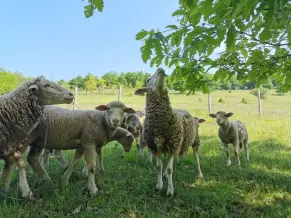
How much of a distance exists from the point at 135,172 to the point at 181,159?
1.88 meters

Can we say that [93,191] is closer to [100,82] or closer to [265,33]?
[265,33]

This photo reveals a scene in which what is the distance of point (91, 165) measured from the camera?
4371mm

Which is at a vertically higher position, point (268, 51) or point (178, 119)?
point (268, 51)

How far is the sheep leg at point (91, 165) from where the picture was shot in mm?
4250

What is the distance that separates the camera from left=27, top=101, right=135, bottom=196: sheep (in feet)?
14.5

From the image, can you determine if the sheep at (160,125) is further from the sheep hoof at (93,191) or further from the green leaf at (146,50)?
the green leaf at (146,50)

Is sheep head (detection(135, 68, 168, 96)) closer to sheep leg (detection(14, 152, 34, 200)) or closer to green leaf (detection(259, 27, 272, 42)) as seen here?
sheep leg (detection(14, 152, 34, 200))

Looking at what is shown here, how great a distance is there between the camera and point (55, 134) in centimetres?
449

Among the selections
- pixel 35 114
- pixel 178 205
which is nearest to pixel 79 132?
pixel 35 114

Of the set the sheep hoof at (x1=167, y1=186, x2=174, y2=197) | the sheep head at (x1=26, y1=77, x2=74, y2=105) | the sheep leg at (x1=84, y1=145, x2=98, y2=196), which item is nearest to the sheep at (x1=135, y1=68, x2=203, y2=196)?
the sheep hoof at (x1=167, y1=186, x2=174, y2=197)

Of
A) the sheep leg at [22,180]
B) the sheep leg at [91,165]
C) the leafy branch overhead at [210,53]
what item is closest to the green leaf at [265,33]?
the leafy branch overhead at [210,53]

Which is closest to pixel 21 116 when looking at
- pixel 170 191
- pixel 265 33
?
pixel 170 191

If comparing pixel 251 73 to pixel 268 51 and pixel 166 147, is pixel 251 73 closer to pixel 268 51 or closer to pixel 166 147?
pixel 268 51

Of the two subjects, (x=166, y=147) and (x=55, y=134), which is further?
(x=166, y=147)
